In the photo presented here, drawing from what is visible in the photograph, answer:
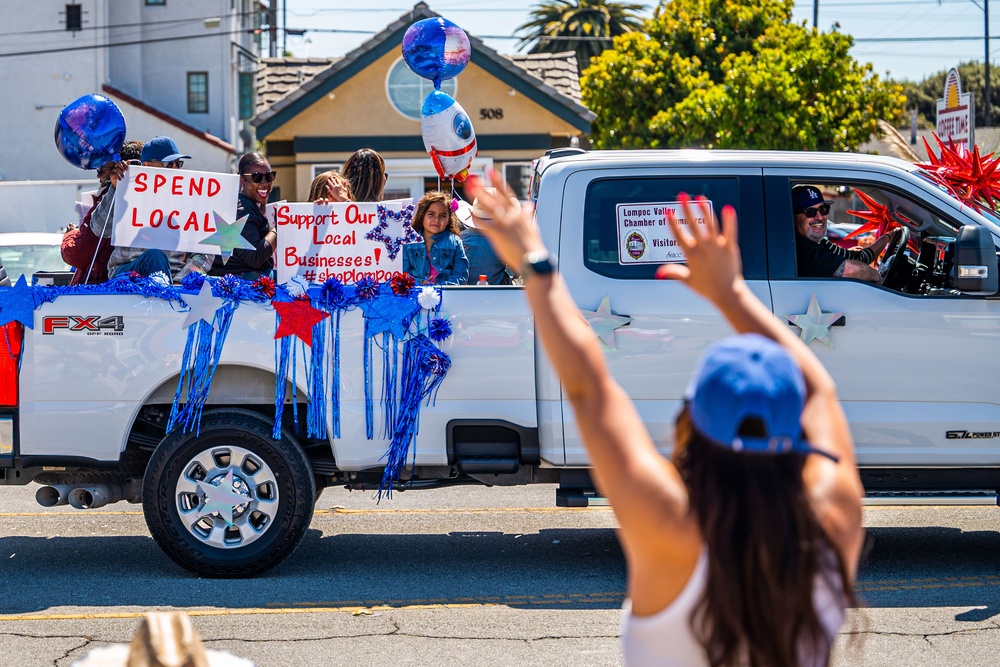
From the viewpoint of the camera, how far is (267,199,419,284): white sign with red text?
6418mm

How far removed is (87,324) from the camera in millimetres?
6215

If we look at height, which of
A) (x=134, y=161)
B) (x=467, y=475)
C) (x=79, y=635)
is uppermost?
(x=134, y=161)

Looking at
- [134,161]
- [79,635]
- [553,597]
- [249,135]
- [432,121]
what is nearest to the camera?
[79,635]

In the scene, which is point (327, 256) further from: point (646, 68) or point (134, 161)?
point (646, 68)

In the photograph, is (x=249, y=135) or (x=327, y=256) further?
(x=249, y=135)

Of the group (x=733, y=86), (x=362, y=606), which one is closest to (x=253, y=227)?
(x=362, y=606)

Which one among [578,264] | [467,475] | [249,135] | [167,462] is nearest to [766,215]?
[578,264]

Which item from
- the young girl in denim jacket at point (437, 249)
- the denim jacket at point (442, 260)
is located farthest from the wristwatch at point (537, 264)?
the young girl in denim jacket at point (437, 249)

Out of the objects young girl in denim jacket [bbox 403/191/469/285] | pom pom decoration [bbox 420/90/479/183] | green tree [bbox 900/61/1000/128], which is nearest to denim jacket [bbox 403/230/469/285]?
young girl in denim jacket [bbox 403/191/469/285]

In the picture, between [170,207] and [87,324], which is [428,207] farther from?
[87,324]

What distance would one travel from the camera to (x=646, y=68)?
3250cm

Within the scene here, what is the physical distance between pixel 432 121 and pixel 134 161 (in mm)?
1915

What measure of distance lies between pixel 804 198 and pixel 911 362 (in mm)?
1010

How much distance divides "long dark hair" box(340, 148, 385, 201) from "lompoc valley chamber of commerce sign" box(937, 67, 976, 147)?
619 centimetres
